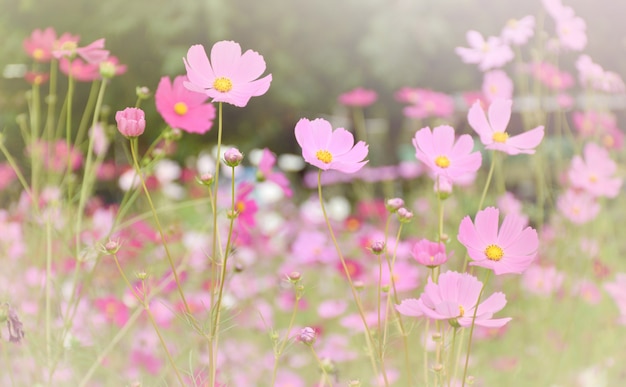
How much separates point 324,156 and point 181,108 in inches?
7.4

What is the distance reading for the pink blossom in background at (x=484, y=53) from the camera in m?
0.86

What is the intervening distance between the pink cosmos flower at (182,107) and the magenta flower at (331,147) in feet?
0.45

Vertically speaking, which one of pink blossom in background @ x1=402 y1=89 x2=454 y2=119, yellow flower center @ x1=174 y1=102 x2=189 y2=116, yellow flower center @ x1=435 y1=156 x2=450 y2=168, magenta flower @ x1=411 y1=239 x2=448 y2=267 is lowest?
pink blossom in background @ x1=402 y1=89 x2=454 y2=119

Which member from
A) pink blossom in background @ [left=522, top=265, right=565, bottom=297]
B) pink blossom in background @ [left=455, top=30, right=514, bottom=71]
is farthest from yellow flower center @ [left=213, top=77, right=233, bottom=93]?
pink blossom in background @ [left=522, top=265, right=565, bottom=297]

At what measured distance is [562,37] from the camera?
95 cm

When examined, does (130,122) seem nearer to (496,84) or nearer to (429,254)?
(429,254)

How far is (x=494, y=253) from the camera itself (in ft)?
1.47

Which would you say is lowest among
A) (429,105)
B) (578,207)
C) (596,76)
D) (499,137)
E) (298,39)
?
(298,39)

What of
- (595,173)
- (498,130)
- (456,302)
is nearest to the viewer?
Result: (456,302)

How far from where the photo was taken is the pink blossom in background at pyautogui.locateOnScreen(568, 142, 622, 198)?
973 mm

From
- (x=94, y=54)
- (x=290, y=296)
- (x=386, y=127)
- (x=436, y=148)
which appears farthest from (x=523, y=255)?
(x=386, y=127)

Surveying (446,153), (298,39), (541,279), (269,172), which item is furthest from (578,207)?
(298,39)

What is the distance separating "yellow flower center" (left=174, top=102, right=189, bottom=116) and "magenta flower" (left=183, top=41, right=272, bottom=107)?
0.14 meters

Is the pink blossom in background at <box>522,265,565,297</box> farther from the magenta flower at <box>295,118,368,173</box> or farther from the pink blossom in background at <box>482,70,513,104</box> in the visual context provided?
the magenta flower at <box>295,118,368,173</box>
